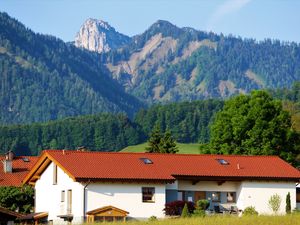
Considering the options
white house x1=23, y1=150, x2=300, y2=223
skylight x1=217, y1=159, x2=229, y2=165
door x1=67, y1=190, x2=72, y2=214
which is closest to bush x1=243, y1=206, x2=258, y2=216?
white house x1=23, y1=150, x2=300, y2=223

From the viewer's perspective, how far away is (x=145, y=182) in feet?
200

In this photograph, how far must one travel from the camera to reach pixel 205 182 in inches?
2579

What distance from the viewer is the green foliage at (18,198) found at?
237ft

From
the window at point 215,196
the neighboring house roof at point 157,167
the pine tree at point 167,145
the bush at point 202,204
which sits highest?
the pine tree at point 167,145

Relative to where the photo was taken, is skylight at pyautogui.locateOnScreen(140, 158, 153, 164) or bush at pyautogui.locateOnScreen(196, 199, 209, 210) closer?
bush at pyautogui.locateOnScreen(196, 199, 209, 210)

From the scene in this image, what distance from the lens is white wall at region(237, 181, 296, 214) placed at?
2569 inches

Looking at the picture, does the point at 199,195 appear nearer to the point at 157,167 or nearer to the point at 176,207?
the point at 157,167

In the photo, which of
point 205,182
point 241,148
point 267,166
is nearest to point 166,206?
point 205,182

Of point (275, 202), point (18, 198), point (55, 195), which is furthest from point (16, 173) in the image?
point (275, 202)

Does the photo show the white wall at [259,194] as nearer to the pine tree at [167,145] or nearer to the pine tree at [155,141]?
the pine tree at [167,145]

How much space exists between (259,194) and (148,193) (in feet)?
30.5

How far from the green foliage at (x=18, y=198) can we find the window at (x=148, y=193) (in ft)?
49.2

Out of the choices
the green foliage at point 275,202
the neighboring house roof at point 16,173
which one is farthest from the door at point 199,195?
the neighboring house roof at point 16,173

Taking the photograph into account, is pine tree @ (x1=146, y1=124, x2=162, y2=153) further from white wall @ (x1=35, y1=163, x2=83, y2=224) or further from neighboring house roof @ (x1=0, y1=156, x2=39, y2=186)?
white wall @ (x1=35, y1=163, x2=83, y2=224)
